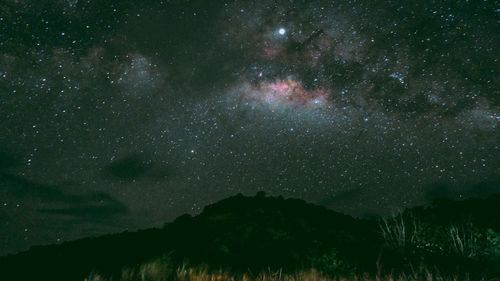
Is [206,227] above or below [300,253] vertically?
above

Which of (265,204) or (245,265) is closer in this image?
(245,265)

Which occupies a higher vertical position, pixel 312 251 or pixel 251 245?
pixel 251 245

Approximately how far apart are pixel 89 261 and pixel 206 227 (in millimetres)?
12816

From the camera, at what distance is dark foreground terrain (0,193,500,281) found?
682cm

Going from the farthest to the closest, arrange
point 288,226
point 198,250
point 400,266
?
point 288,226
point 198,250
point 400,266

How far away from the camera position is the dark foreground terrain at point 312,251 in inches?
268

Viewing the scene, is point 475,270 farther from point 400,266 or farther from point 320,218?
point 320,218

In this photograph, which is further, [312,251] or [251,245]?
[251,245]

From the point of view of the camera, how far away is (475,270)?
29.0ft

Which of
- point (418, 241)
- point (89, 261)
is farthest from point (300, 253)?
point (89, 261)

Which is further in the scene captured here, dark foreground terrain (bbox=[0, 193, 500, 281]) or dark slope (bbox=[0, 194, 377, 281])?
dark slope (bbox=[0, 194, 377, 281])

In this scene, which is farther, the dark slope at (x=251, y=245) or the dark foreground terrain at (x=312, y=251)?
the dark slope at (x=251, y=245)

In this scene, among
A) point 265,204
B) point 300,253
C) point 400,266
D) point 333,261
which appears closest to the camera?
point 400,266

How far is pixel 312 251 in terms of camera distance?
57.1 feet
